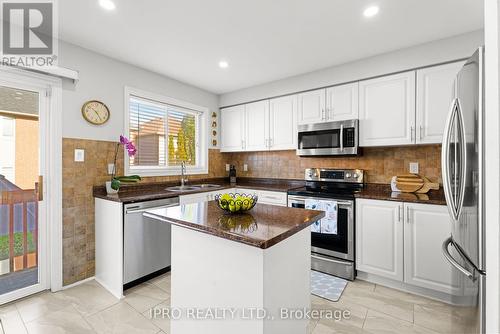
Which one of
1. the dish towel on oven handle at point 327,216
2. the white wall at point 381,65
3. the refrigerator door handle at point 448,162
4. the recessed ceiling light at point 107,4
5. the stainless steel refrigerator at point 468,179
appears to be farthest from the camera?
the dish towel on oven handle at point 327,216

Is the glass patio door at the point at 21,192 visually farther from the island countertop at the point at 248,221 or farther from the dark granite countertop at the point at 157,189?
the island countertop at the point at 248,221

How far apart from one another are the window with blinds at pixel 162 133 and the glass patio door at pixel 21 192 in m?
0.92

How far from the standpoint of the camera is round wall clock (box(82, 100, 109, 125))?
8.14 ft

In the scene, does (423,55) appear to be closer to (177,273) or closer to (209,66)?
(209,66)

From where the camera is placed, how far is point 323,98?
306cm

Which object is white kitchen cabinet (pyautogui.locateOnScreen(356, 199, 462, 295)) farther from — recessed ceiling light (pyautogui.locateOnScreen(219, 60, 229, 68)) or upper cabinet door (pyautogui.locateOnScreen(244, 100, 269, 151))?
recessed ceiling light (pyautogui.locateOnScreen(219, 60, 229, 68))

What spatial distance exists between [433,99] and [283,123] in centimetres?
174

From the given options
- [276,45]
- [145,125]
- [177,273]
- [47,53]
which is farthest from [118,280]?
[276,45]

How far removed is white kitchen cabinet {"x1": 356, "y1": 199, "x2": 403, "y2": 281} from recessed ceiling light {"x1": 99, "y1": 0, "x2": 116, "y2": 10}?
113 inches

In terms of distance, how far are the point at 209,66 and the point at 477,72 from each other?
260cm

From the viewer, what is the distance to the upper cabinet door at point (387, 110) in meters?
2.50

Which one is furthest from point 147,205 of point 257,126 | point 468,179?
point 468,179

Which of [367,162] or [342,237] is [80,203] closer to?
[342,237]

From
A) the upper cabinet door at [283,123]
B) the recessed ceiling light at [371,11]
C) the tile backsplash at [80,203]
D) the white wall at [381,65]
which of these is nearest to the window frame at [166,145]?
the tile backsplash at [80,203]
